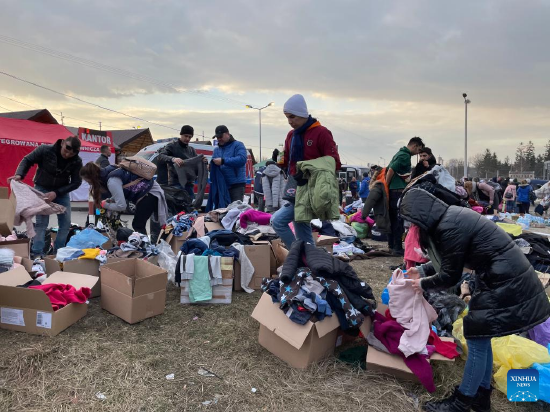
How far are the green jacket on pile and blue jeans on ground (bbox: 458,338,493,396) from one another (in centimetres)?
161

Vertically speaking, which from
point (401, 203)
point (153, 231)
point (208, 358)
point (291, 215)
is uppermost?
point (401, 203)

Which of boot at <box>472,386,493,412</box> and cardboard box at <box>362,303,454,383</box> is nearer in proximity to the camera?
boot at <box>472,386,493,412</box>

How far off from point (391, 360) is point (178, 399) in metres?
1.43

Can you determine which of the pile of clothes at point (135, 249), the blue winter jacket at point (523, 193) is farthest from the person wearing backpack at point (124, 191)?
the blue winter jacket at point (523, 193)

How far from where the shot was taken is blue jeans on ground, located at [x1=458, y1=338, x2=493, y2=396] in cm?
215

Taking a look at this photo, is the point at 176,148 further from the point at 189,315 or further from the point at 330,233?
the point at 189,315

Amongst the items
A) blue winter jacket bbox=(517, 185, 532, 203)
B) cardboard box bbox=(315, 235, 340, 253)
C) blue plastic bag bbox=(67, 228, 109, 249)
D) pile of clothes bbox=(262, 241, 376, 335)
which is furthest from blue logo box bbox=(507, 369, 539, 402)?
blue winter jacket bbox=(517, 185, 532, 203)

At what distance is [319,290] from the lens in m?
2.75

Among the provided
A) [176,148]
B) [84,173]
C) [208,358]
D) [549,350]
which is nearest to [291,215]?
[208,358]

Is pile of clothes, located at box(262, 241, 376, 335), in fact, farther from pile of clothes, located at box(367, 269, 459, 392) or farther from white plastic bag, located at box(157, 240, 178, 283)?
white plastic bag, located at box(157, 240, 178, 283)

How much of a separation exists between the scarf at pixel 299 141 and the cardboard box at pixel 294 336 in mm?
1454

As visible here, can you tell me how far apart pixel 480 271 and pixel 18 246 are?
430cm

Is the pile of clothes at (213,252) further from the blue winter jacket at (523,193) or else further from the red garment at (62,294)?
the blue winter jacket at (523,193)

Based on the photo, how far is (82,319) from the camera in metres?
3.36
